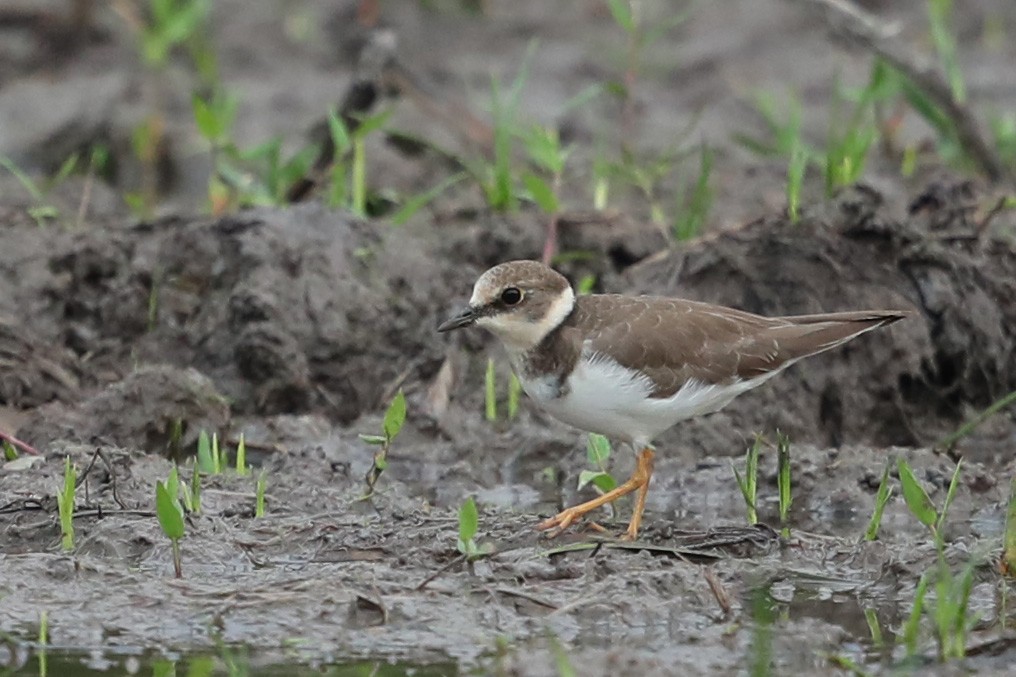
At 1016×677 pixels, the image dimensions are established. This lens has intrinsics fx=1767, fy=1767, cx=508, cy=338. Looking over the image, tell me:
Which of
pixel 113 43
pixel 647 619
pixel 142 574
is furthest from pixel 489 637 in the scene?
pixel 113 43

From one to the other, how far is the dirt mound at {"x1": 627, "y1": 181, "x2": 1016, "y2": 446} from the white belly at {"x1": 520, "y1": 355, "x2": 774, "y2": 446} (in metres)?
1.70

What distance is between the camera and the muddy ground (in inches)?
235

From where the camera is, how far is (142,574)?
629 centimetres

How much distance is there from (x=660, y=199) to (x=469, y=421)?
9.94ft

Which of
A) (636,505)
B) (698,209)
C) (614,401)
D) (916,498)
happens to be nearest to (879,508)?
(916,498)

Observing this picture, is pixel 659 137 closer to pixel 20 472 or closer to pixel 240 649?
pixel 20 472

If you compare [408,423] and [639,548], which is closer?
[639,548]

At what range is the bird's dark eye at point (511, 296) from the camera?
276 inches

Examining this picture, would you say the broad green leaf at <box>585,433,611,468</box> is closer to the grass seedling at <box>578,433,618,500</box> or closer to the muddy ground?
the grass seedling at <box>578,433,618,500</box>

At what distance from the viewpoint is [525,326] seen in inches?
273

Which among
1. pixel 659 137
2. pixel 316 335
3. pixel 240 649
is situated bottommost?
pixel 240 649

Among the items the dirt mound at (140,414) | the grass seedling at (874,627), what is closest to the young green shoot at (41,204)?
the dirt mound at (140,414)

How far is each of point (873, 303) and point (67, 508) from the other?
426cm

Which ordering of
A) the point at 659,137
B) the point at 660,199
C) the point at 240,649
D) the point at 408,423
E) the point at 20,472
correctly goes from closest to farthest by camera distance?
1. the point at 240,649
2. the point at 20,472
3. the point at 408,423
4. the point at 660,199
5. the point at 659,137
